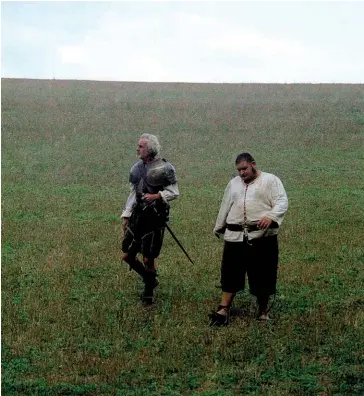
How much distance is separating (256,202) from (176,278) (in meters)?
2.65

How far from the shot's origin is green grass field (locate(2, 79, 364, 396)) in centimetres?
630

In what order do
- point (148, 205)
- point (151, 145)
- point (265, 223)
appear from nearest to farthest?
point (265, 223)
point (151, 145)
point (148, 205)

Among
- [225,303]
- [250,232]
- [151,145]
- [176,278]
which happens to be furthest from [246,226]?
[176,278]

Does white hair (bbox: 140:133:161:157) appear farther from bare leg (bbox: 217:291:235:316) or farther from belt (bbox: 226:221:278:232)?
bare leg (bbox: 217:291:235:316)

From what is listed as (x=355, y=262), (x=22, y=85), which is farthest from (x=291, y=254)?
(x=22, y=85)

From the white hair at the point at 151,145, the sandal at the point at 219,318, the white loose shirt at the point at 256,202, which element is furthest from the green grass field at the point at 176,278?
the white hair at the point at 151,145

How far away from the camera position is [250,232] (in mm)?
7996

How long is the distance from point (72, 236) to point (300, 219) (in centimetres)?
499

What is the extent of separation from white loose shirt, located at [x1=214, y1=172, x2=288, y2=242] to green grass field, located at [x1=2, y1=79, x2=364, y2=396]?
3.41 ft

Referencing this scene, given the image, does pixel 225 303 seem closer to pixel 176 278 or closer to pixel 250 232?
pixel 250 232

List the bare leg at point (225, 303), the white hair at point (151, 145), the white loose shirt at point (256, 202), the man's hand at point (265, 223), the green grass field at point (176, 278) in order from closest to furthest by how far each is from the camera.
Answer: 1. the green grass field at point (176, 278)
2. the man's hand at point (265, 223)
3. the white loose shirt at point (256, 202)
4. the bare leg at point (225, 303)
5. the white hair at point (151, 145)

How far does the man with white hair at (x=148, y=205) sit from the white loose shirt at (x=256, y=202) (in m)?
A: 0.94

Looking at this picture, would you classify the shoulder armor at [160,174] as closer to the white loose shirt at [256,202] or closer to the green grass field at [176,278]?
the white loose shirt at [256,202]

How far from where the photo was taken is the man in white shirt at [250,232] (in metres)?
7.90
